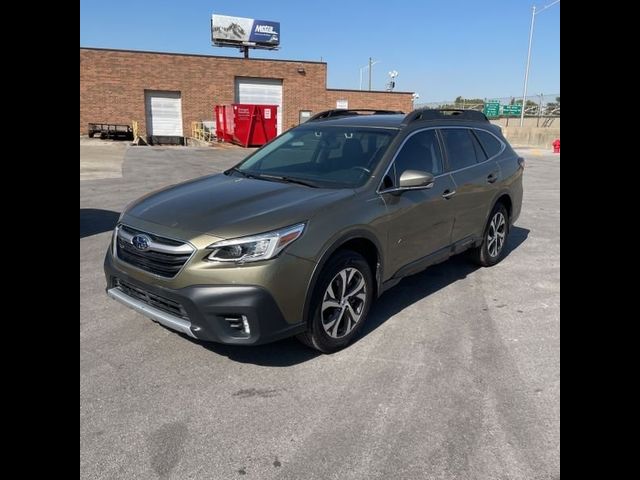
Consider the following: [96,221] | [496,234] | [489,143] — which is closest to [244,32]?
[96,221]

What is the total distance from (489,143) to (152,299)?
417cm

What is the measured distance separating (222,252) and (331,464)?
135 centimetres

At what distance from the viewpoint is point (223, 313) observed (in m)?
2.94

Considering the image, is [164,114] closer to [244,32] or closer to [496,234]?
[244,32]

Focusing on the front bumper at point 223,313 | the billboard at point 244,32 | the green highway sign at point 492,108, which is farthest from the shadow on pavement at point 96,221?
the green highway sign at point 492,108

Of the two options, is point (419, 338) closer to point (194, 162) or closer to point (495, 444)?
point (495, 444)

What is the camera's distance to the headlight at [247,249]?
2951mm

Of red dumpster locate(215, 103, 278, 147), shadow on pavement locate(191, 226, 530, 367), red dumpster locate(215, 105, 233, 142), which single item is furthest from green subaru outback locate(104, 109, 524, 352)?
red dumpster locate(215, 105, 233, 142)

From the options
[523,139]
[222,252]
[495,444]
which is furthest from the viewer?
[523,139]

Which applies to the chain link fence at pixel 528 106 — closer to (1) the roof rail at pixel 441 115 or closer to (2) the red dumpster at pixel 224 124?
(2) the red dumpster at pixel 224 124
